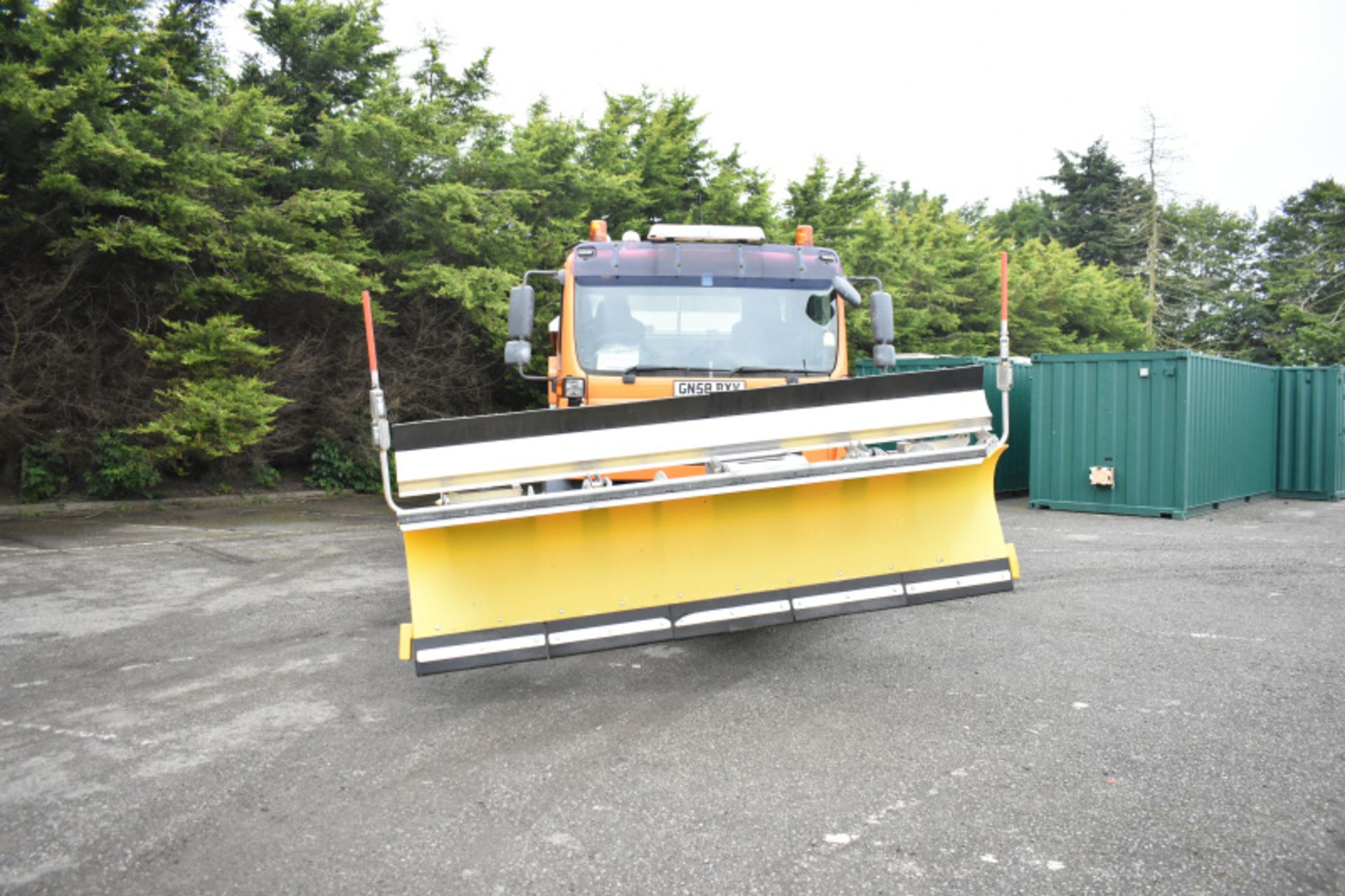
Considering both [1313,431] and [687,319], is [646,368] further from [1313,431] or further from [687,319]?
[1313,431]

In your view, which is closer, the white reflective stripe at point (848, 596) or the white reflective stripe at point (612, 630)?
the white reflective stripe at point (612, 630)

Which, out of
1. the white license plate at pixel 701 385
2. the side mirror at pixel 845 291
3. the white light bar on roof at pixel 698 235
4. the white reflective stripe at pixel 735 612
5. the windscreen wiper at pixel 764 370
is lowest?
the white reflective stripe at pixel 735 612

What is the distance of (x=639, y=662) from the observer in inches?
208

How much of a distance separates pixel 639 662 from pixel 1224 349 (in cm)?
4921

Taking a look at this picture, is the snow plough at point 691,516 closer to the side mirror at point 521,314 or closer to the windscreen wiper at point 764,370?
the windscreen wiper at point 764,370

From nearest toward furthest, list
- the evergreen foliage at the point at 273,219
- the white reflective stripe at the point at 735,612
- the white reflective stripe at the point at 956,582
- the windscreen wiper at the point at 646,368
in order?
the white reflective stripe at the point at 735,612
the white reflective stripe at the point at 956,582
the windscreen wiper at the point at 646,368
the evergreen foliage at the point at 273,219

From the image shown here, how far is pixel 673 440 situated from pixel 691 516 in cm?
48

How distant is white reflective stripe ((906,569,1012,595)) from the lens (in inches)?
172

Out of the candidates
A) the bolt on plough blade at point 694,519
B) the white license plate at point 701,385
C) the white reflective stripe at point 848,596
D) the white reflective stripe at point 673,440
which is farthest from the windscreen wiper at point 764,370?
the white reflective stripe at point 848,596

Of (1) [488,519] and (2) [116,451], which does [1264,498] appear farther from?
(2) [116,451]

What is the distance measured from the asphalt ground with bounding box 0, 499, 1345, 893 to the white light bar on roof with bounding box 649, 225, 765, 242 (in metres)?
2.88

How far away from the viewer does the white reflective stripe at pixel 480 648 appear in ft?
13.1

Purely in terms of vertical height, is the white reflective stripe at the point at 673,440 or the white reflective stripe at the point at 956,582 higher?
the white reflective stripe at the point at 673,440

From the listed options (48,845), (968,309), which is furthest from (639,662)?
(968,309)
